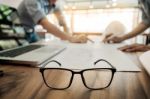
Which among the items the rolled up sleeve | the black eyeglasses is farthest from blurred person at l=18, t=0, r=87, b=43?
the black eyeglasses

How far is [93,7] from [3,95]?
12.7ft

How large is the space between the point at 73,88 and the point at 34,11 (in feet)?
3.11

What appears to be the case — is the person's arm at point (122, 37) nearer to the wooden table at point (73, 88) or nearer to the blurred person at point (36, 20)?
the blurred person at point (36, 20)

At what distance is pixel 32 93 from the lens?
351mm

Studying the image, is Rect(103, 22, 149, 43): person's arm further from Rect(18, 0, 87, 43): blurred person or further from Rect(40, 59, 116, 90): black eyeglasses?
Rect(40, 59, 116, 90): black eyeglasses

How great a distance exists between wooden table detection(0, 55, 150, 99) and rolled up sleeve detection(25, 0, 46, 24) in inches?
31.6

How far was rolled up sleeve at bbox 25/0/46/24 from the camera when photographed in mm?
1215

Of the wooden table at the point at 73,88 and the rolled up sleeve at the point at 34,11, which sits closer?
the wooden table at the point at 73,88

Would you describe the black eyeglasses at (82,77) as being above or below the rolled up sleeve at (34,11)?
below

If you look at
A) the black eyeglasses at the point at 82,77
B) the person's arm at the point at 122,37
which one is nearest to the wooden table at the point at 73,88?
the black eyeglasses at the point at 82,77

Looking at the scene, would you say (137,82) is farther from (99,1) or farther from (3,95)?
(99,1)

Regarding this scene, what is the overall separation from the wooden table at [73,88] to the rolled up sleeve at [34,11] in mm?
803

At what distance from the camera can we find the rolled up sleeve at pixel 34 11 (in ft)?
3.99

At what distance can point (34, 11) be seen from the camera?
48.1 inches
